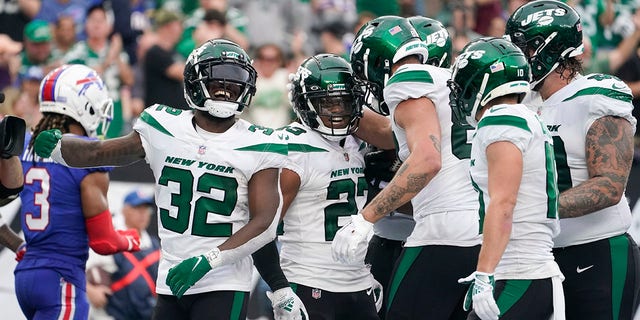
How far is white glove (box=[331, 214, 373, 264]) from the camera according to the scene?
5562 millimetres

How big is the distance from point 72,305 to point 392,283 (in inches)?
77.0

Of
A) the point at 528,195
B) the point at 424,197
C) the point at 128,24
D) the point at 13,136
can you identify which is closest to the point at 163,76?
the point at 128,24

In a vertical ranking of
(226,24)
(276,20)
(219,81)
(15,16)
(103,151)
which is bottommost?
(276,20)

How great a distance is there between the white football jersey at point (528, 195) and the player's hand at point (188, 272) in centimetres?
136

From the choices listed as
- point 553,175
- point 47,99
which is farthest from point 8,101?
point 553,175

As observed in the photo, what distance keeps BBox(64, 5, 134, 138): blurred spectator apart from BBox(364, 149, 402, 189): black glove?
5.31m

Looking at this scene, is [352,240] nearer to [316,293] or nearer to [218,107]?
[316,293]

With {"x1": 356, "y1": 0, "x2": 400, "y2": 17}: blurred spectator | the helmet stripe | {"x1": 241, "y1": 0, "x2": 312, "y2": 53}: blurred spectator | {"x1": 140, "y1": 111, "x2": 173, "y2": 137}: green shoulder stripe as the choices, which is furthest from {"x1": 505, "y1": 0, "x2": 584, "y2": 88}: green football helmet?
{"x1": 356, "y1": 0, "x2": 400, "y2": 17}: blurred spectator

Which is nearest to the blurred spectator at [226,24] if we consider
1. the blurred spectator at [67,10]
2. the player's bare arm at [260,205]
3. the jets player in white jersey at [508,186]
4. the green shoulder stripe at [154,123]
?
the blurred spectator at [67,10]

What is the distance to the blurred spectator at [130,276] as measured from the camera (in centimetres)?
918

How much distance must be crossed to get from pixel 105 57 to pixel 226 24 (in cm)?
129

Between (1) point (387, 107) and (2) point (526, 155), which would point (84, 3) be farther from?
(2) point (526, 155)

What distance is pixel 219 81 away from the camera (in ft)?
18.9

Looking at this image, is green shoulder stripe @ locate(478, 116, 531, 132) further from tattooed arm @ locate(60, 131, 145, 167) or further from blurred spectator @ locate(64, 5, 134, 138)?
blurred spectator @ locate(64, 5, 134, 138)
